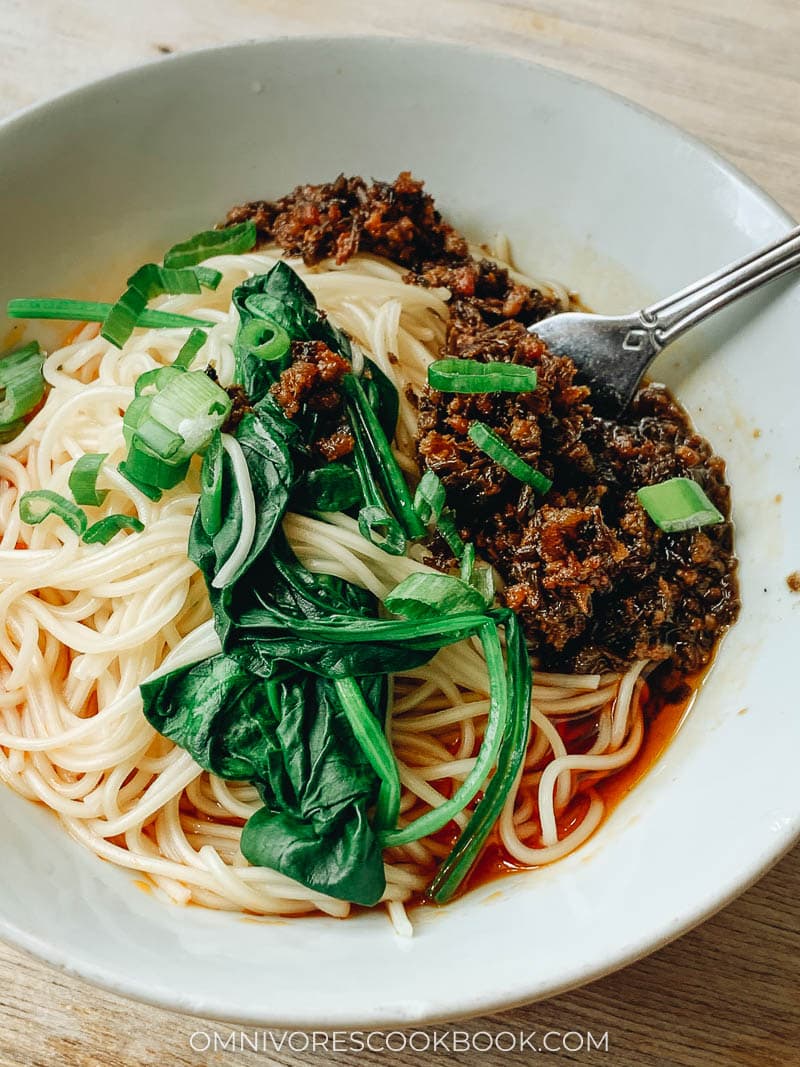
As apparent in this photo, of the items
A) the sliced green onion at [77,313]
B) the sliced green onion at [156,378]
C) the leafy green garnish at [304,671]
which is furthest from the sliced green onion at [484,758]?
the sliced green onion at [77,313]

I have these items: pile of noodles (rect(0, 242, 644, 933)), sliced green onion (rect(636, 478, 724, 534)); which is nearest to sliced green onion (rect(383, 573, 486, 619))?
pile of noodles (rect(0, 242, 644, 933))

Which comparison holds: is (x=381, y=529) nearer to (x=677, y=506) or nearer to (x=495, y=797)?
(x=495, y=797)

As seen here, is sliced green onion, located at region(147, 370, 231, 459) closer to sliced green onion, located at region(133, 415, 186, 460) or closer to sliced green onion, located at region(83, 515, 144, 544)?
sliced green onion, located at region(133, 415, 186, 460)

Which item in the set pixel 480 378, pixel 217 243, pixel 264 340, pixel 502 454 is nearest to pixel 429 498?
pixel 502 454

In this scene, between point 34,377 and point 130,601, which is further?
point 34,377

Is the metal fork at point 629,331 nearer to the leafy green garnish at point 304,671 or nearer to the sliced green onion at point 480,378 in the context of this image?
the sliced green onion at point 480,378

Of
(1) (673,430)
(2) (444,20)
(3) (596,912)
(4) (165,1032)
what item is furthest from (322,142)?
(4) (165,1032)

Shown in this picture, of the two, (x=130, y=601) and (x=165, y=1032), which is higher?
(x=130, y=601)

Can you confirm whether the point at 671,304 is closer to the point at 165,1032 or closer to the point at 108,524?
the point at 108,524
